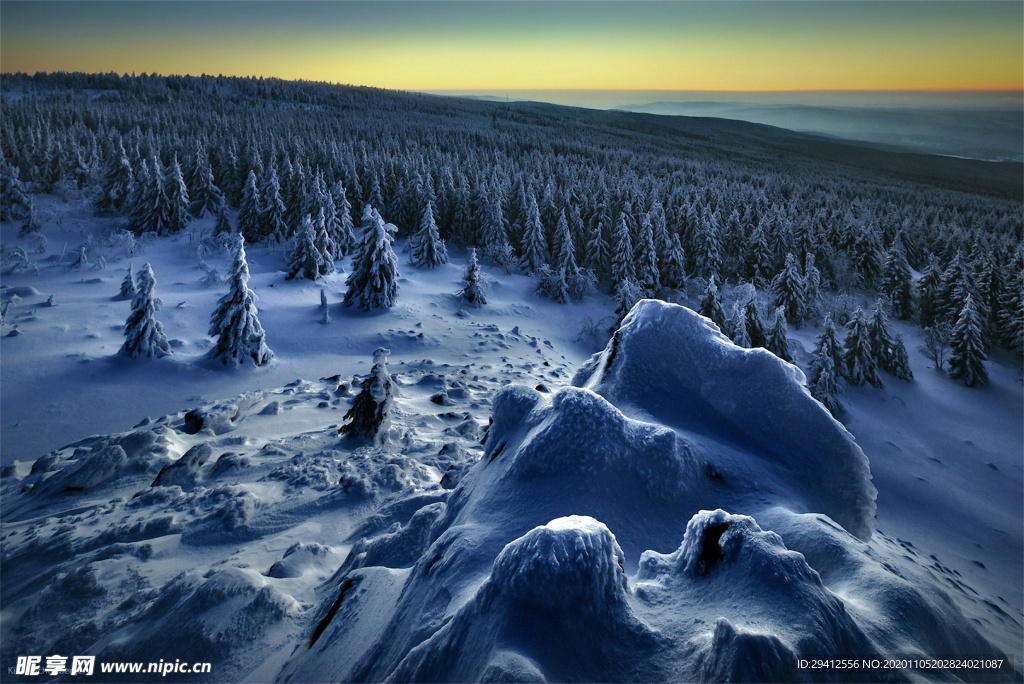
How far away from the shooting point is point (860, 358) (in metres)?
23.2

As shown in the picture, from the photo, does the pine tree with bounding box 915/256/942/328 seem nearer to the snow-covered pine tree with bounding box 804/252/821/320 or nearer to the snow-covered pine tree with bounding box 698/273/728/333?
the snow-covered pine tree with bounding box 804/252/821/320

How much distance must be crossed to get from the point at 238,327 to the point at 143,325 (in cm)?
236

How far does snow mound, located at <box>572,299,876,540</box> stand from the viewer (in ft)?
15.1

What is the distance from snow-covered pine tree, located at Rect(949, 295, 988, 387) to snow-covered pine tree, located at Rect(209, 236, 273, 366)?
2903cm

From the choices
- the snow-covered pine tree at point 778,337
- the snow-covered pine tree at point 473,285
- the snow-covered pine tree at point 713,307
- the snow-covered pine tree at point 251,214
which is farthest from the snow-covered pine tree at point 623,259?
the snow-covered pine tree at point 251,214

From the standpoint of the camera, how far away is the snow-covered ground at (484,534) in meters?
2.80

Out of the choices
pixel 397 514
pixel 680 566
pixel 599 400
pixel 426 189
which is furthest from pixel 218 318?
pixel 426 189

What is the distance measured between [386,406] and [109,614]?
16.5ft

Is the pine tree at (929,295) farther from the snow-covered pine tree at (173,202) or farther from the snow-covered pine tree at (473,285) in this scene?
Result: the snow-covered pine tree at (173,202)

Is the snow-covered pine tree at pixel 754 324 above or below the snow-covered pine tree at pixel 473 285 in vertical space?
below

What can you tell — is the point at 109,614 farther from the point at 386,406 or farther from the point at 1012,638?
the point at 1012,638

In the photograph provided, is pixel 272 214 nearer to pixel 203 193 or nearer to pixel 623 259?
pixel 203 193

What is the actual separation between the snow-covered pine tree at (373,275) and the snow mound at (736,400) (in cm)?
1787

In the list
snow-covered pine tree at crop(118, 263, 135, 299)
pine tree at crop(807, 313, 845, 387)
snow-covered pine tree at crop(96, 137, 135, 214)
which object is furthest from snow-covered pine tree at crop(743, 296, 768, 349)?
snow-covered pine tree at crop(96, 137, 135, 214)
